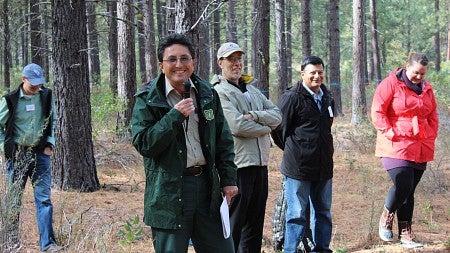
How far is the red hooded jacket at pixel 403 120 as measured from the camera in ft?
19.2

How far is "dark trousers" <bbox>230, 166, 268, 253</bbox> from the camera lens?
472 cm

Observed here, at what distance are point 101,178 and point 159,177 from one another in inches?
249

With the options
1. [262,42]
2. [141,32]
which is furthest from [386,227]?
[141,32]

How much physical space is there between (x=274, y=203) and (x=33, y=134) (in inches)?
159

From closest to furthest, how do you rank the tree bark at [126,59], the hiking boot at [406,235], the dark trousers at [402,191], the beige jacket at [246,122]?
1. the beige jacket at [246,122]
2. the dark trousers at [402,191]
3. the hiking boot at [406,235]
4. the tree bark at [126,59]

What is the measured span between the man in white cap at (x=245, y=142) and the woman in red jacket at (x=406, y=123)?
5.05 feet

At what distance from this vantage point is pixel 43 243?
546 cm

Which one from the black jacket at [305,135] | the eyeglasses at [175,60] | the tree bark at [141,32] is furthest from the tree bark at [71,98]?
the eyeglasses at [175,60]

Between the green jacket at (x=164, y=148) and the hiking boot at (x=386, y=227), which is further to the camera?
the hiking boot at (x=386, y=227)

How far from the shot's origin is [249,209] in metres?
4.83

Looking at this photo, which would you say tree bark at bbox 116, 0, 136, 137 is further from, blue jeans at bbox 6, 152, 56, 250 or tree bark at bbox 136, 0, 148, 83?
blue jeans at bbox 6, 152, 56, 250

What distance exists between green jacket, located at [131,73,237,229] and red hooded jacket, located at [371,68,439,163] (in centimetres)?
296

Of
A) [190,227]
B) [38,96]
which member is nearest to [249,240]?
[190,227]

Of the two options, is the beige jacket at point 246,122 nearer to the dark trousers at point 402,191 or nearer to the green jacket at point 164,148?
the green jacket at point 164,148
